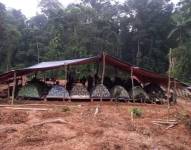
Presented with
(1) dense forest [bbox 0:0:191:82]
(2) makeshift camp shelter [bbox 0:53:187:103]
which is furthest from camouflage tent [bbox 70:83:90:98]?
(1) dense forest [bbox 0:0:191:82]

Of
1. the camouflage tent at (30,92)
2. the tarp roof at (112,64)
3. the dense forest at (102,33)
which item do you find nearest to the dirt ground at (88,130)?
the tarp roof at (112,64)

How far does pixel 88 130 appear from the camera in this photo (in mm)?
10328

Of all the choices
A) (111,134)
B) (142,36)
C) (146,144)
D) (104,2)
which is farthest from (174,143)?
(104,2)

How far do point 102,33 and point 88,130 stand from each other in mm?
28590

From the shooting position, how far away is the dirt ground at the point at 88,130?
369 inches

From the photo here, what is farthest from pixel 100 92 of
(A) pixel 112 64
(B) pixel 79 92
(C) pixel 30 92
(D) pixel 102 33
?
(D) pixel 102 33

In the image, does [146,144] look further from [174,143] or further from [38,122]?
[38,122]

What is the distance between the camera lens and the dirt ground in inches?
369

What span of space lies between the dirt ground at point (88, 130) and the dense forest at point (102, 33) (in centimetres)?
2006

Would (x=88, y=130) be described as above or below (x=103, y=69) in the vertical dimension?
below

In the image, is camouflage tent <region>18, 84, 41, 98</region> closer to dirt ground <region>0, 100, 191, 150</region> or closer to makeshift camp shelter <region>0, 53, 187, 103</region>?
makeshift camp shelter <region>0, 53, 187, 103</region>

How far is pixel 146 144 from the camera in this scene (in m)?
9.76

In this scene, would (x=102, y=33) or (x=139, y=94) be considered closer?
(x=139, y=94)

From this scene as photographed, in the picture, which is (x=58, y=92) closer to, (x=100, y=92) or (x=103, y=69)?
(x=100, y=92)
